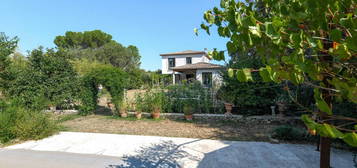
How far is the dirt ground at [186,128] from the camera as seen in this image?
490cm

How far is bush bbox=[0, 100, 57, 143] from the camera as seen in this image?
436cm

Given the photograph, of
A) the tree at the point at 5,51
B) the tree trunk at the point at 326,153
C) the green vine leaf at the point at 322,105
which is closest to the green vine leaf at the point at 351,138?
the green vine leaf at the point at 322,105

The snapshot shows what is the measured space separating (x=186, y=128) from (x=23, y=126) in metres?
4.56

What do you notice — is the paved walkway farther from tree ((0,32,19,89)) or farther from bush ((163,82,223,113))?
tree ((0,32,19,89))

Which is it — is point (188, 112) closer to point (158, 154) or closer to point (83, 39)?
point (158, 154)

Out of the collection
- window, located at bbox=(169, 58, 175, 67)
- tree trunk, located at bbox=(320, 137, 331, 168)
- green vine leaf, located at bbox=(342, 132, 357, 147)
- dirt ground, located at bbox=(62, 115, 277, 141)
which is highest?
window, located at bbox=(169, 58, 175, 67)

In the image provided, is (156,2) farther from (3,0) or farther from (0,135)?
(0,135)

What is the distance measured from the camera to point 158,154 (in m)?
3.59

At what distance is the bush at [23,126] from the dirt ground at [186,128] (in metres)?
0.86

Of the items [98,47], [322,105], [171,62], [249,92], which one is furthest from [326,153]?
[98,47]

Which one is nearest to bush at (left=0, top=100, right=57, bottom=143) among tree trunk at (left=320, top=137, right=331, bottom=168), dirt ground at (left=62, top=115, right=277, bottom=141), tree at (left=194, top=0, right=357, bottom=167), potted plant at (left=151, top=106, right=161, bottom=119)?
dirt ground at (left=62, top=115, right=277, bottom=141)

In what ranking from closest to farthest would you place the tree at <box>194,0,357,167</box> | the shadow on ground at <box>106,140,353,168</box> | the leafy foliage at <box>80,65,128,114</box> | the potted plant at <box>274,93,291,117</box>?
the tree at <box>194,0,357,167</box> → the shadow on ground at <box>106,140,353,168</box> → the potted plant at <box>274,93,291,117</box> → the leafy foliage at <box>80,65,128,114</box>

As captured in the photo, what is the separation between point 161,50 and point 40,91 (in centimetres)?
1832

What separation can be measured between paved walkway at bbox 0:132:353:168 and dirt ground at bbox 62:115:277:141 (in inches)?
22.8
